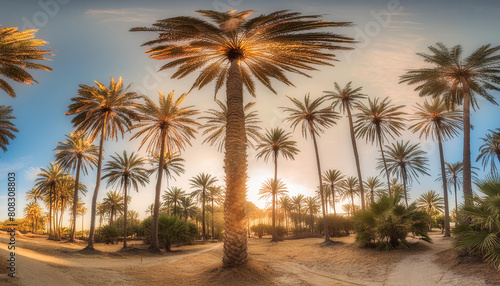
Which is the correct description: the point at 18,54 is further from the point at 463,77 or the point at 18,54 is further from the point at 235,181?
the point at 463,77

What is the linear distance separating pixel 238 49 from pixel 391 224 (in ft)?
42.9

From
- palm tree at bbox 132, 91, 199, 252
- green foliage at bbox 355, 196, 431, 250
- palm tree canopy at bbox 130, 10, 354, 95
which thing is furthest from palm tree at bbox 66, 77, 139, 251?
green foliage at bbox 355, 196, 431, 250

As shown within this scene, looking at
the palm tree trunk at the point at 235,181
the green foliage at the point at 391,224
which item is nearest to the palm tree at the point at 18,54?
the palm tree trunk at the point at 235,181

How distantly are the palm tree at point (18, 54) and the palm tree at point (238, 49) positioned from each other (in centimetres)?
733

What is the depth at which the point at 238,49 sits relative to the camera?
33.0 feet

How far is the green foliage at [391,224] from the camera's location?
13.6 meters

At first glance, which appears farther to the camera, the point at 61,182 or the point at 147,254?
the point at 61,182

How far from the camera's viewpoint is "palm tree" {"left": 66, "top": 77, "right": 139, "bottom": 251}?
21.9 metres

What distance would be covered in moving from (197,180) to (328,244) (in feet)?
98.5

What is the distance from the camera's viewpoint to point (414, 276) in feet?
29.0

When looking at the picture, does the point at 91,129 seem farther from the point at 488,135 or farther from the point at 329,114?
the point at 488,135

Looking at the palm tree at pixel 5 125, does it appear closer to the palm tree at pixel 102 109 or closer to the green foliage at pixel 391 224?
Answer: the palm tree at pixel 102 109

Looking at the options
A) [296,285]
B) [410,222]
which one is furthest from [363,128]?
[296,285]

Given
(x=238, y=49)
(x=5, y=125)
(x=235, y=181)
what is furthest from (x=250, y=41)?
(x=5, y=125)
